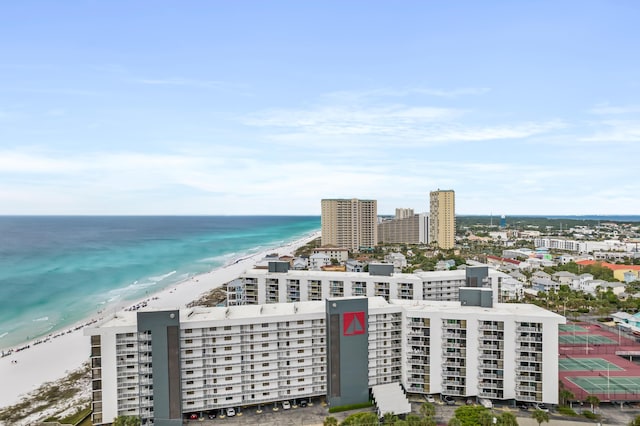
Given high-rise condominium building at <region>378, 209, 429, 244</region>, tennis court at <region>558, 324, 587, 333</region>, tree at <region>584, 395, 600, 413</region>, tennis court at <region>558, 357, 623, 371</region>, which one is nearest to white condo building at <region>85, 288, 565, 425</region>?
tree at <region>584, 395, 600, 413</region>

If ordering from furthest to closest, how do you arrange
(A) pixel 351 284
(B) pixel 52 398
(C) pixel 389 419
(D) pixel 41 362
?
(A) pixel 351 284 < (D) pixel 41 362 < (B) pixel 52 398 < (C) pixel 389 419

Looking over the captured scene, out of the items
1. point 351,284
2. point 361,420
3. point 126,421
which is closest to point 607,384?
point 361,420

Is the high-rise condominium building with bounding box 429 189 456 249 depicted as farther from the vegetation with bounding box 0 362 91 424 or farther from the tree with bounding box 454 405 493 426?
the vegetation with bounding box 0 362 91 424

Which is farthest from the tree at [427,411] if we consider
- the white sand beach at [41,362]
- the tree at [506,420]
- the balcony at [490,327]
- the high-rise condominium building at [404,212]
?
the high-rise condominium building at [404,212]

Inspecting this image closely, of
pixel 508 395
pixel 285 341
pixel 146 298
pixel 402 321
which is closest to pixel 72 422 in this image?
pixel 285 341

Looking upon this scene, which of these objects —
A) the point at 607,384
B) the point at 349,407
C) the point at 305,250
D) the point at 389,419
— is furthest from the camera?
the point at 305,250

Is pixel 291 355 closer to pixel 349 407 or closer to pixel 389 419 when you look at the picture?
pixel 349 407

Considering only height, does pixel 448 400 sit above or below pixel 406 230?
below

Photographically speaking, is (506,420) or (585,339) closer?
(506,420)
